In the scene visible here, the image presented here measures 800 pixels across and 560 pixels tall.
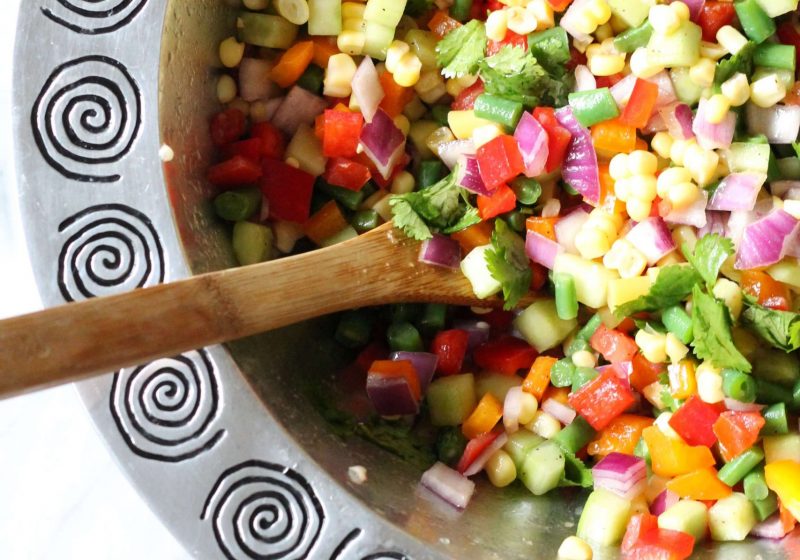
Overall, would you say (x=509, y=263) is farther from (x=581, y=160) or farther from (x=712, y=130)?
(x=712, y=130)

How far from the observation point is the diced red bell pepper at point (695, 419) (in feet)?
6.79

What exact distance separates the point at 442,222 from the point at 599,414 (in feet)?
1.98

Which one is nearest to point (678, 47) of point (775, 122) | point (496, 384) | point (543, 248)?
point (775, 122)

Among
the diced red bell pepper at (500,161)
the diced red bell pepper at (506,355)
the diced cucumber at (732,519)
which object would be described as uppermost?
the diced red bell pepper at (500,161)

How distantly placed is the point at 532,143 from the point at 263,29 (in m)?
0.72

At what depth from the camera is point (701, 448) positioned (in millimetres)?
2096

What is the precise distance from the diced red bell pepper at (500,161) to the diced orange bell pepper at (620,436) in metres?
0.67

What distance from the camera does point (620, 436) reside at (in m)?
2.22

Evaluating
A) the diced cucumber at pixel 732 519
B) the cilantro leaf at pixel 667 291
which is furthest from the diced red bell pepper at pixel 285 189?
the diced cucumber at pixel 732 519

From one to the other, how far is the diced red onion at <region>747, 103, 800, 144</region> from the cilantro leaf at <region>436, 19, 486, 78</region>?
67 cm

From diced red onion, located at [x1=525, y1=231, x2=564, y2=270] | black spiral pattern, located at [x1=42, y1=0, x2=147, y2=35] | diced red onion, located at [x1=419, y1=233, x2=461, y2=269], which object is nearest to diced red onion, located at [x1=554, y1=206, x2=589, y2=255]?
diced red onion, located at [x1=525, y1=231, x2=564, y2=270]

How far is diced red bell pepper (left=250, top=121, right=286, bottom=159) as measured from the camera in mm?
2252

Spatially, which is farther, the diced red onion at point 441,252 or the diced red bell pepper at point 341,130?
the diced red bell pepper at point 341,130

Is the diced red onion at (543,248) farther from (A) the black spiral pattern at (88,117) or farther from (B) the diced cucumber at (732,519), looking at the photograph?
(A) the black spiral pattern at (88,117)
